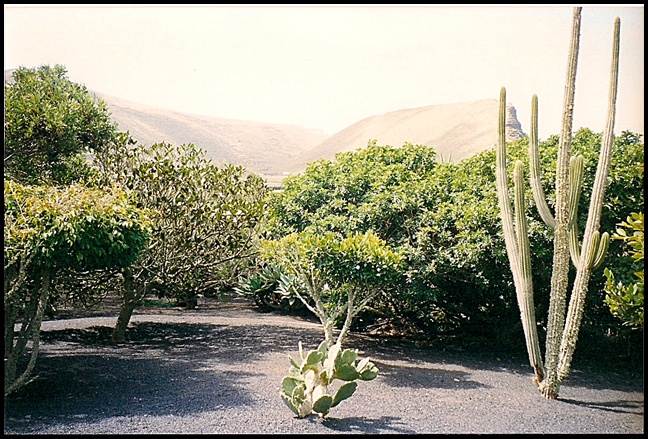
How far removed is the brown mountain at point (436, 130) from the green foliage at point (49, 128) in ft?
21.0

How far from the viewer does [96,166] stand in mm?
7668

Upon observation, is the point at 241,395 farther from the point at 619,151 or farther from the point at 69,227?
the point at 619,151

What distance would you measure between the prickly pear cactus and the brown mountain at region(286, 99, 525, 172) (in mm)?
8615

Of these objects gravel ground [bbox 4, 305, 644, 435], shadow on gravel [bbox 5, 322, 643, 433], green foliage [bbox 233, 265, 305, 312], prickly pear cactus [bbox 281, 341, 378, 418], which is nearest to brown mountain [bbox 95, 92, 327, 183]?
green foliage [bbox 233, 265, 305, 312]

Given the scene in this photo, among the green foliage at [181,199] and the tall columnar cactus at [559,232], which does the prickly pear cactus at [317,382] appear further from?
the green foliage at [181,199]

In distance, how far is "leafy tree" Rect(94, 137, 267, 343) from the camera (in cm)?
708

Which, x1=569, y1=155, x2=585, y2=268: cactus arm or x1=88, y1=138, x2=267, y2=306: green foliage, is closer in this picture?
x1=569, y1=155, x2=585, y2=268: cactus arm

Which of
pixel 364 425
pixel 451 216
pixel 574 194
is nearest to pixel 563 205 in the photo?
pixel 574 194

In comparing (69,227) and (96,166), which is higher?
(96,166)

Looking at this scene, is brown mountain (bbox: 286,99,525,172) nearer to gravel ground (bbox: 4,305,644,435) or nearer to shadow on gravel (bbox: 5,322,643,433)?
shadow on gravel (bbox: 5,322,643,433)

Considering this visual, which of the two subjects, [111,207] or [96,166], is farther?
[96,166]

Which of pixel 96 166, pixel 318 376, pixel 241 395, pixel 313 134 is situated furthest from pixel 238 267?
pixel 313 134

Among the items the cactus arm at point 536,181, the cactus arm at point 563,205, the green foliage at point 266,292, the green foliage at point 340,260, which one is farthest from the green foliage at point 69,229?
the green foliage at point 266,292

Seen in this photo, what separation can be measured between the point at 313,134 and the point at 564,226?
12.8 metres
